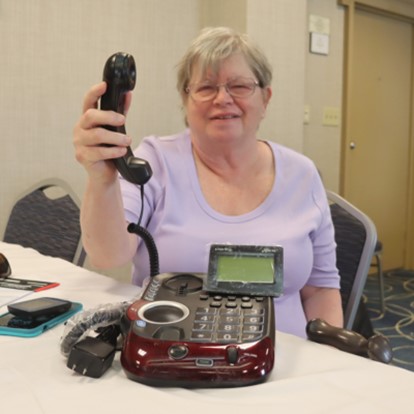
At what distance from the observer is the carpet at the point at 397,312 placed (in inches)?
93.7

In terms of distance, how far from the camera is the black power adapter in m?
0.57

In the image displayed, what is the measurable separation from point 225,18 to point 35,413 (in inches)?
97.5

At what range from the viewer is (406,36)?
3.84 metres

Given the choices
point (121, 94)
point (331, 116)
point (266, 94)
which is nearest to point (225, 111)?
point (266, 94)

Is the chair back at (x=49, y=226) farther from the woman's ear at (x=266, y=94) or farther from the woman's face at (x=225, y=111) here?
the woman's ear at (x=266, y=94)

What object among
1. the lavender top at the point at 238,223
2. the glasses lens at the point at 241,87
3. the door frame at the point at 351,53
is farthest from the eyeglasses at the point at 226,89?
the door frame at the point at 351,53

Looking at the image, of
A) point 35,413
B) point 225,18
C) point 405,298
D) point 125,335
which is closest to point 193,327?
point 125,335

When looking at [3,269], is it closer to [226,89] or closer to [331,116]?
[226,89]

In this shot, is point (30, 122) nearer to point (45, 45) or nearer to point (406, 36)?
point (45, 45)

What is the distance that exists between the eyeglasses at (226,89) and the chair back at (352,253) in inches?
14.5

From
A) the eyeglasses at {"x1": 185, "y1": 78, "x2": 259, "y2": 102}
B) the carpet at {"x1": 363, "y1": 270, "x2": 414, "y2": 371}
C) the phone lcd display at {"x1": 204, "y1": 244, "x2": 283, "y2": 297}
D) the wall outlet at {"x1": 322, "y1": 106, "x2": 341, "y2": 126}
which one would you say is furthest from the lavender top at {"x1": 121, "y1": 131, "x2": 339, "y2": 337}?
the wall outlet at {"x1": 322, "y1": 106, "x2": 341, "y2": 126}

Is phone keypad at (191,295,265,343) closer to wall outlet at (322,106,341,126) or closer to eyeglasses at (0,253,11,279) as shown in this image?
eyeglasses at (0,253,11,279)

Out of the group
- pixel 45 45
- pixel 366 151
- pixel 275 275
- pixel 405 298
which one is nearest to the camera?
pixel 275 275

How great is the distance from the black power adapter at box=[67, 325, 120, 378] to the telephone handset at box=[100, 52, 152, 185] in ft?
0.91
